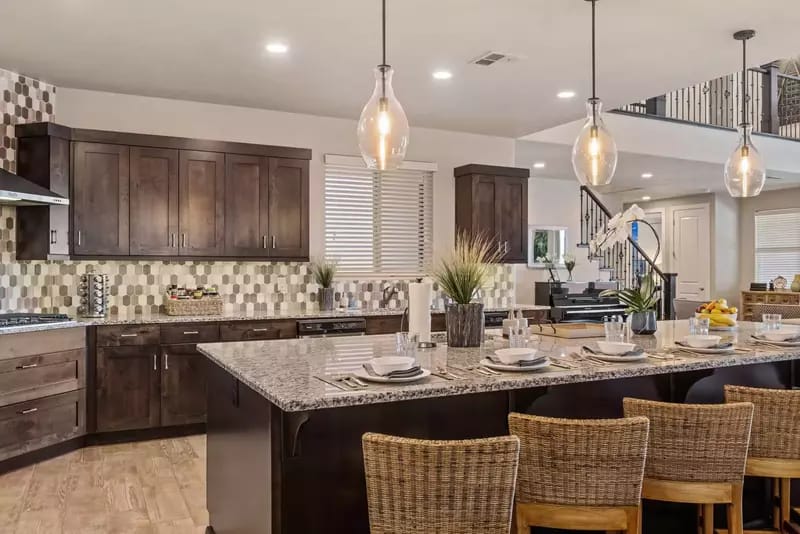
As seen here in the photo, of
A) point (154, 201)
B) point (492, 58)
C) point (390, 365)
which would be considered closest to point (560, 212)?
point (492, 58)

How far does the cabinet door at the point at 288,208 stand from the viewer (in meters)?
5.65

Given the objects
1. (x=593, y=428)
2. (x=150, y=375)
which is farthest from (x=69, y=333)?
(x=593, y=428)

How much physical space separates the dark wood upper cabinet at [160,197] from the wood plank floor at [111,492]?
1537mm

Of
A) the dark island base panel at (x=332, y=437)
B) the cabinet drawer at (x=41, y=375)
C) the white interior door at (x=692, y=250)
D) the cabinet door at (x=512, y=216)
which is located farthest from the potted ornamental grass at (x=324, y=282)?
the white interior door at (x=692, y=250)

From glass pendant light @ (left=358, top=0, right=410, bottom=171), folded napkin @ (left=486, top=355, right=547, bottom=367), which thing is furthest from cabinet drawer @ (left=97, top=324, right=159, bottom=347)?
folded napkin @ (left=486, top=355, right=547, bottom=367)

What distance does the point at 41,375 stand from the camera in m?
4.38

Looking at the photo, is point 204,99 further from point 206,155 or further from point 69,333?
point 69,333

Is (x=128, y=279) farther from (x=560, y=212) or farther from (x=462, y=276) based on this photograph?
(x=560, y=212)

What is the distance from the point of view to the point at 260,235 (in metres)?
5.59

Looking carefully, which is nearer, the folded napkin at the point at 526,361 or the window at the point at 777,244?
the folded napkin at the point at 526,361

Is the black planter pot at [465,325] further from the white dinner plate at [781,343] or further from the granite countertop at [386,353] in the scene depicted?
the white dinner plate at [781,343]

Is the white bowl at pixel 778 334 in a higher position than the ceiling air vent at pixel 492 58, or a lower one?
lower

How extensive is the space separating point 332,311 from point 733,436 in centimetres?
401

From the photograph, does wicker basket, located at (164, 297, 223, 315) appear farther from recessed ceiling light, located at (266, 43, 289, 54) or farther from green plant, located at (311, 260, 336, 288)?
recessed ceiling light, located at (266, 43, 289, 54)
